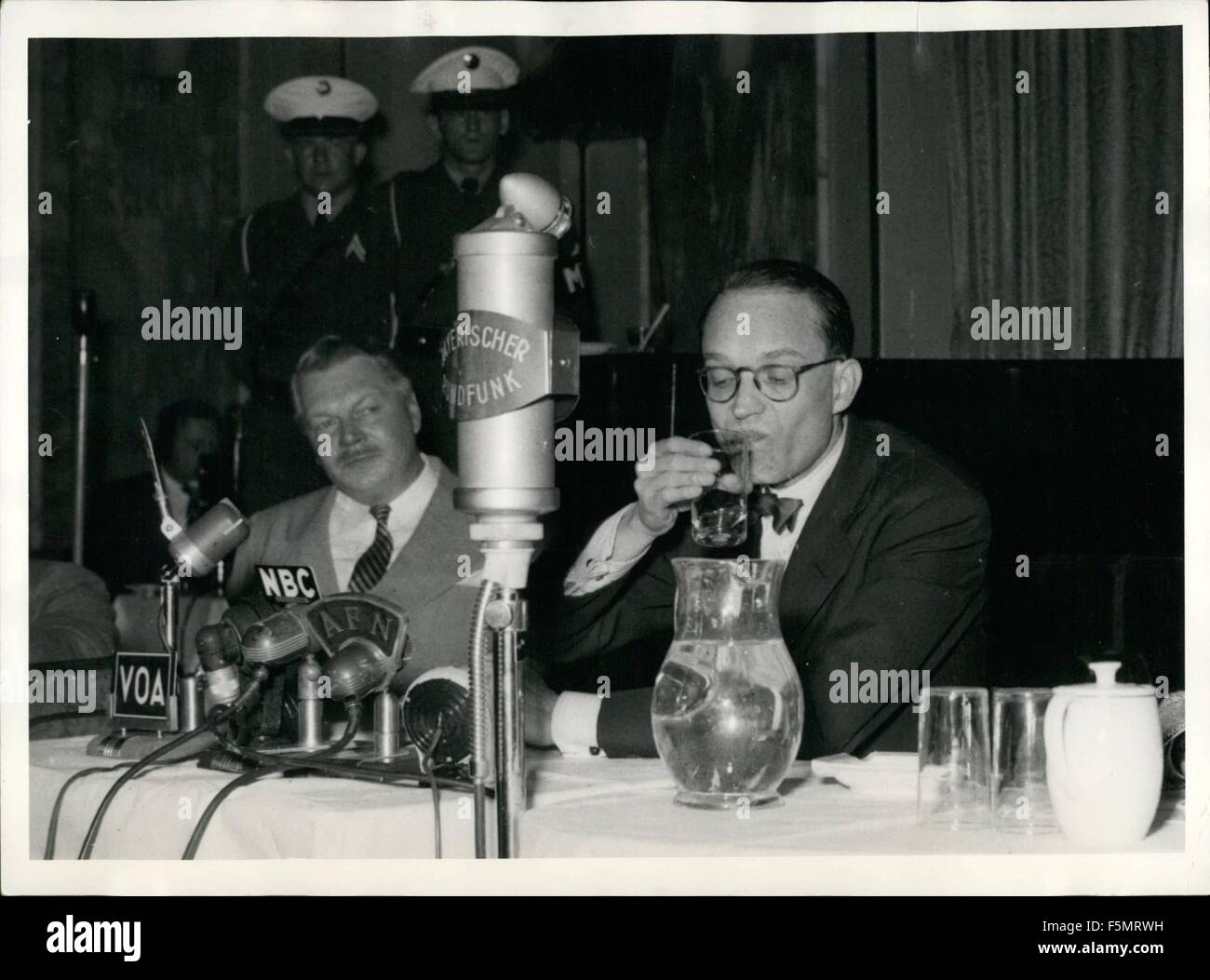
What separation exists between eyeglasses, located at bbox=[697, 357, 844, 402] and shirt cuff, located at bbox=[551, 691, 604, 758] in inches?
20.5

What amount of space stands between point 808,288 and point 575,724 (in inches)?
30.4

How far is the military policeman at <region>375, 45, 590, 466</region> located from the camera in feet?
7.97

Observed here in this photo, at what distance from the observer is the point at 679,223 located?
2590 millimetres

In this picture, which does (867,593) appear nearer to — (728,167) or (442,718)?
(442,718)

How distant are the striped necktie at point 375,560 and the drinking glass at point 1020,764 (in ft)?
4.48

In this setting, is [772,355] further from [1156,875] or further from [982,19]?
[1156,875]

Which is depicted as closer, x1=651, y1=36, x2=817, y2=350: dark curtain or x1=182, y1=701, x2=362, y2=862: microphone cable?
x1=182, y1=701, x2=362, y2=862: microphone cable

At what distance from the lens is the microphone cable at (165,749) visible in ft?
4.42

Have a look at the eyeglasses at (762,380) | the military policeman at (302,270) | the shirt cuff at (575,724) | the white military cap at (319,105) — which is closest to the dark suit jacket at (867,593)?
the eyeglasses at (762,380)

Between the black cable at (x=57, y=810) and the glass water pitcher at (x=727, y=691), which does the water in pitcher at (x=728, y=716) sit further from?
the black cable at (x=57, y=810)

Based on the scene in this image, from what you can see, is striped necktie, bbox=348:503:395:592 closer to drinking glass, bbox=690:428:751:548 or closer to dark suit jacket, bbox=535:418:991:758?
dark suit jacket, bbox=535:418:991:758

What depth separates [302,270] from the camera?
102 inches

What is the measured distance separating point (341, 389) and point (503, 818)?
4.76 ft

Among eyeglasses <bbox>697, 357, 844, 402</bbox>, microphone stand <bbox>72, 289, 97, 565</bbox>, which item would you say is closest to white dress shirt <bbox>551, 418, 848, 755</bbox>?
eyeglasses <bbox>697, 357, 844, 402</bbox>
